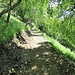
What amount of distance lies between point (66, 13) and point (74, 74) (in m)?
4.07

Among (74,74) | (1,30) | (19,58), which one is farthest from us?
(1,30)

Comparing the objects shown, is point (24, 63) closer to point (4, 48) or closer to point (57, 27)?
point (4, 48)

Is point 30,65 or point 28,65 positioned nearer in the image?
point 28,65

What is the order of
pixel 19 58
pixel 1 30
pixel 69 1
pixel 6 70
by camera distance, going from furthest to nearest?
pixel 1 30, pixel 19 58, pixel 69 1, pixel 6 70

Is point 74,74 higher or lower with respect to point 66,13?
lower

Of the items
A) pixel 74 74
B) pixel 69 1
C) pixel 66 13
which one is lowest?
pixel 74 74

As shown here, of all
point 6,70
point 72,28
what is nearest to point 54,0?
point 72,28

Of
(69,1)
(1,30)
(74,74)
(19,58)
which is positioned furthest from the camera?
(1,30)

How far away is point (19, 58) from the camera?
13.7m

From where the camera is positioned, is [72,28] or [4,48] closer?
[72,28]

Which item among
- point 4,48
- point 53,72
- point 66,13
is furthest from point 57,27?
point 4,48

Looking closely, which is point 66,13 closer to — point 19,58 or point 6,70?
point 19,58

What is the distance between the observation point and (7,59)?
12.6 metres

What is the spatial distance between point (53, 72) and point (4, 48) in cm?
396
